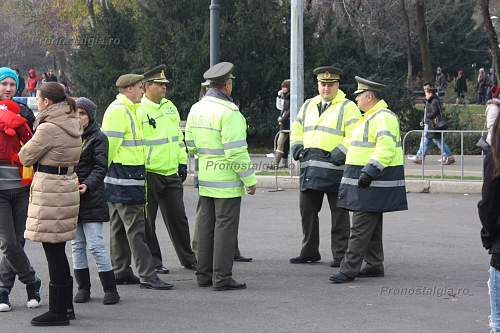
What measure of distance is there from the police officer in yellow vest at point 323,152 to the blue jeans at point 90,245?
8.89ft

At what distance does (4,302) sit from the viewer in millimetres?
7988

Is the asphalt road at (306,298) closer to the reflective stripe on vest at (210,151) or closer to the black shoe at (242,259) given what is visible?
the black shoe at (242,259)

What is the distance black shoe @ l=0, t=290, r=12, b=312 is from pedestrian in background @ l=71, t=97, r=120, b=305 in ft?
1.99

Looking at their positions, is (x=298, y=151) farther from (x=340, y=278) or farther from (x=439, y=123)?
(x=439, y=123)

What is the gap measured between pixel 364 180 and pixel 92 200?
261cm

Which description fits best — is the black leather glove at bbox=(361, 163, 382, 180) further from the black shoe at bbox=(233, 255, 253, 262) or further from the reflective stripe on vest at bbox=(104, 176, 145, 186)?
the reflective stripe on vest at bbox=(104, 176, 145, 186)

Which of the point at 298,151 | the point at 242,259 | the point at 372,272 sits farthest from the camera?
the point at 242,259

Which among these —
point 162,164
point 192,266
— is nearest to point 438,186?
point 192,266

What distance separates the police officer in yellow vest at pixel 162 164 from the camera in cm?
945

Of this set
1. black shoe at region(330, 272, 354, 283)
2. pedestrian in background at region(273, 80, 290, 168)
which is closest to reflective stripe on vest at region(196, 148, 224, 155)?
black shoe at region(330, 272, 354, 283)

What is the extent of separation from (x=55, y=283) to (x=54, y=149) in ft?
3.39

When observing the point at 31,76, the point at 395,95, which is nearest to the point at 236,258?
the point at 395,95

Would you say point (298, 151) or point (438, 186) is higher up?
point (298, 151)

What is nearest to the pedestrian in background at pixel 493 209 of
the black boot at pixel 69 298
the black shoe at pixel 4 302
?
the black boot at pixel 69 298
